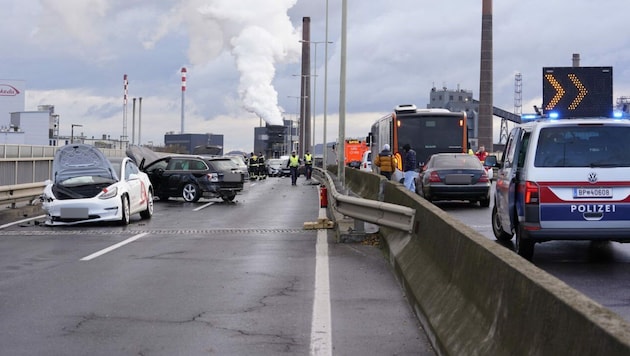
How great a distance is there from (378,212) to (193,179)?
597 inches

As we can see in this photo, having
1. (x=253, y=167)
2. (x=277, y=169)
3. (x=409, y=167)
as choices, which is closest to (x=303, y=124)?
(x=277, y=169)

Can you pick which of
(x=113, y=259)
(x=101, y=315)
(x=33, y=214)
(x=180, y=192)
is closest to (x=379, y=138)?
(x=180, y=192)

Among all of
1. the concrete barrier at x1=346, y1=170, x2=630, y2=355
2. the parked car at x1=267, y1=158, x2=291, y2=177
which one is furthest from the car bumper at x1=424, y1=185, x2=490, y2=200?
→ the parked car at x1=267, y1=158, x2=291, y2=177

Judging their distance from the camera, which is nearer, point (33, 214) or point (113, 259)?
point (113, 259)

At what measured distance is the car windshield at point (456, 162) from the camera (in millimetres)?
21516

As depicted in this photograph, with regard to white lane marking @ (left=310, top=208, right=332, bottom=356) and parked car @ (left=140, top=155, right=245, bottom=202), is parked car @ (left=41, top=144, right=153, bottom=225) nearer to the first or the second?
white lane marking @ (left=310, top=208, right=332, bottom=356)

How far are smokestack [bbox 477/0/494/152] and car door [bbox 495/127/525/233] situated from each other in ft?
184

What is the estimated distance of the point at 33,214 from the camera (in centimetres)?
2084

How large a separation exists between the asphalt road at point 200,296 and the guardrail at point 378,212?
1.83 ft

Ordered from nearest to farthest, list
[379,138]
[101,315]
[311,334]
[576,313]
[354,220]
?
[576,313] < [311,334] < [101,315] < [354,220] < [379,138]

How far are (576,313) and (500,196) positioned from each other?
8.51 m

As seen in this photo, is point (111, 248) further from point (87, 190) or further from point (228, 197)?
point (228, 197)

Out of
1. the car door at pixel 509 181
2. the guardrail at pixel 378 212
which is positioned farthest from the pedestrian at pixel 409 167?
the car door at pixel 509 181

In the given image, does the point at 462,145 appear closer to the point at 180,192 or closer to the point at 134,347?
the point at 180,192
